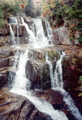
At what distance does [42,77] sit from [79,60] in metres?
3.81

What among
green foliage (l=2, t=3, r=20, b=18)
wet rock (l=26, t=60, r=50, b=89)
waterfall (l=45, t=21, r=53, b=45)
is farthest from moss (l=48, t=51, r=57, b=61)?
green foliage (l=2, t=3, r=20, b=18)

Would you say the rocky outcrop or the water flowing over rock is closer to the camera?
the rocky outcrop

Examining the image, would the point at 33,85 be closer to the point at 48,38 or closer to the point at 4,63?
the point at 4,63

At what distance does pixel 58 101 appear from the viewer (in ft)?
25.5

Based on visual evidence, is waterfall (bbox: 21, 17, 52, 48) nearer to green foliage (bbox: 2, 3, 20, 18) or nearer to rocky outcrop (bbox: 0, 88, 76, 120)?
green foliage (bbox: 2, 3, 20, 18)

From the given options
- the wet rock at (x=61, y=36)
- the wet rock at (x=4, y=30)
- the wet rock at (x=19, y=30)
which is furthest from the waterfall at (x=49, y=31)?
the wet rock at (x=4, y=30)

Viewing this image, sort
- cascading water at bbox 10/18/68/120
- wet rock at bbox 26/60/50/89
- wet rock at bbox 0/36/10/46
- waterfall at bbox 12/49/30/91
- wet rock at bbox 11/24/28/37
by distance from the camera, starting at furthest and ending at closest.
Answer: wet rock at bbox 11/24/28/37, wet rock at bbox 0/36/10/46, waterfall at bbox 12/49/30/91, wet rock at bbox 26/60/50/89, cascading water at bbox 10/18/68/120

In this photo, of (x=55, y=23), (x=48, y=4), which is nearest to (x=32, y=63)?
(x=55, y=23)

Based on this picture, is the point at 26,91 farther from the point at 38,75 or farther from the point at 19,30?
the point at 19,30

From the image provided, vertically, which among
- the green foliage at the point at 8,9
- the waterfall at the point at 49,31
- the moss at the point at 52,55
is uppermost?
the green foliage at the point at 8,9

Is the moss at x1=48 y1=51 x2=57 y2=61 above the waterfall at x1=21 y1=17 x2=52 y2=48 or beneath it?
beneath

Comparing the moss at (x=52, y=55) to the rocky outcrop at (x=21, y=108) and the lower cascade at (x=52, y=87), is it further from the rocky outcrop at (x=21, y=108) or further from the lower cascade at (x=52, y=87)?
the rocky outcrop at (x=21, y=108)

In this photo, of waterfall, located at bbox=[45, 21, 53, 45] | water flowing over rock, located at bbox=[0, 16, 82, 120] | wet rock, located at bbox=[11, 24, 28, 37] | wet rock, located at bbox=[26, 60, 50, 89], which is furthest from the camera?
waterfall, located at bbox=[45, 21, 53, 45]

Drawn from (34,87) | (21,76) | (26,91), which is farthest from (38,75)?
(21,76)
